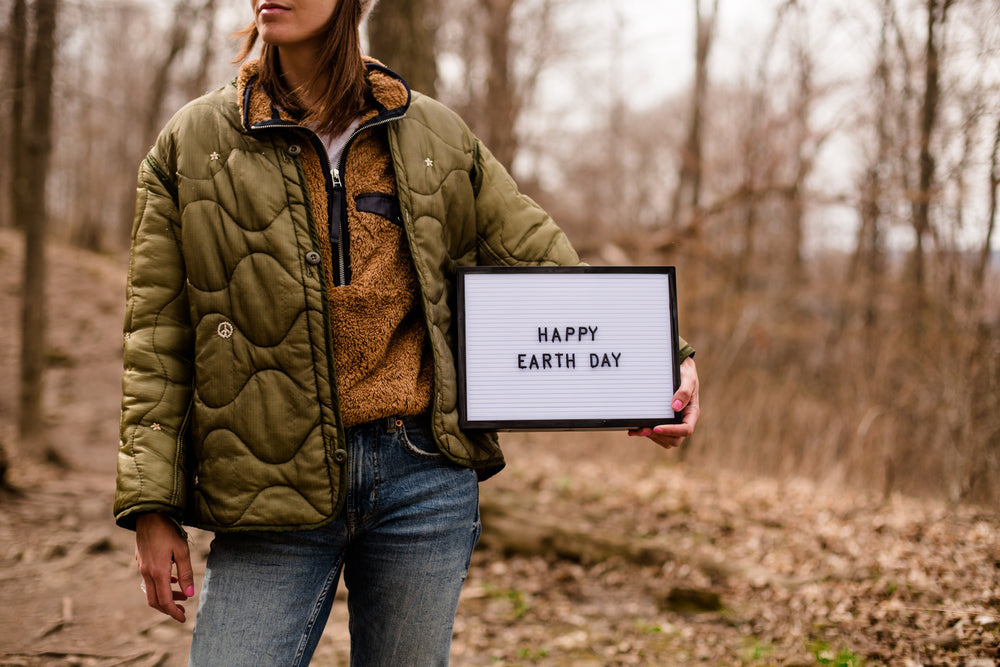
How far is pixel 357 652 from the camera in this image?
66.3 inches

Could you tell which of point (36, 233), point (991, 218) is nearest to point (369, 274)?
point (991, 218)

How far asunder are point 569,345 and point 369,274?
0.52 m

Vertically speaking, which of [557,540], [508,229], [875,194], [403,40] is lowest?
[557,540]

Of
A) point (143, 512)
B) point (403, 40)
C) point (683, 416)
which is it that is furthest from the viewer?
point (403, 40)

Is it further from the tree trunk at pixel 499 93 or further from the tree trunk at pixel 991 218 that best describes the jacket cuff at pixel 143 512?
the tree trunk at pixel 499 93

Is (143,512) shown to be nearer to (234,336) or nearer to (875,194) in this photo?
(234,336)

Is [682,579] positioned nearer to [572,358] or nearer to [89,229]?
[572,358]

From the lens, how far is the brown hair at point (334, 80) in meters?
1.65

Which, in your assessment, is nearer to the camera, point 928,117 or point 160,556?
point 160,556

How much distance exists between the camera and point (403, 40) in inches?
199

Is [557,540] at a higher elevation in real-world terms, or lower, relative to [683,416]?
lower

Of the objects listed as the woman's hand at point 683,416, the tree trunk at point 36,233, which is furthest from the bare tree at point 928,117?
the tree trunk at point 36,233

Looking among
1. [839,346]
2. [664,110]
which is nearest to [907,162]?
[839,346]

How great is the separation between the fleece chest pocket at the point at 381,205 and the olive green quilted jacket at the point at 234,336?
0.04 meters
